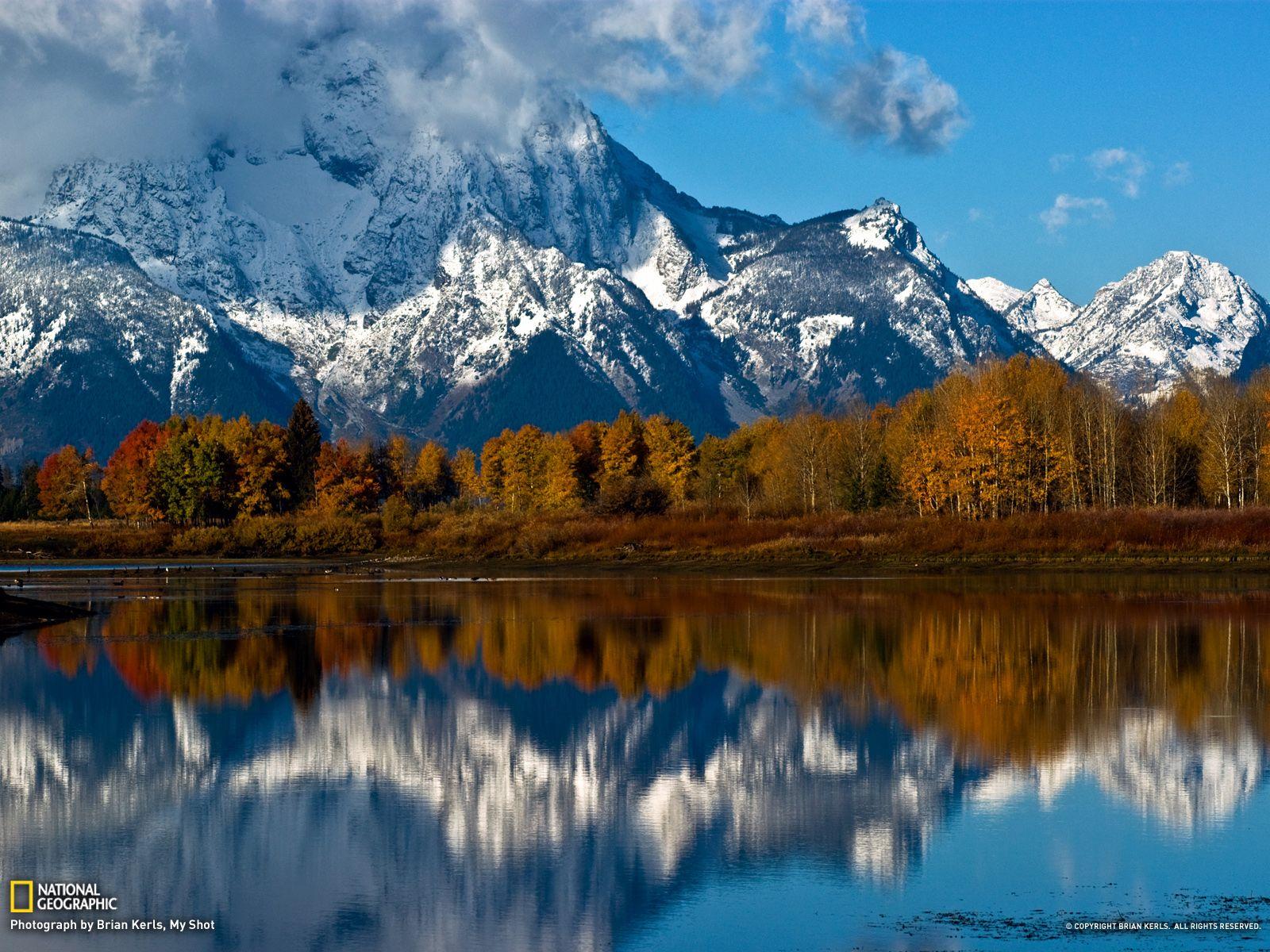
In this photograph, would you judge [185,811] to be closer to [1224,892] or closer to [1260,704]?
[1224,892]

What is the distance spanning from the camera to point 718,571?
8694cm

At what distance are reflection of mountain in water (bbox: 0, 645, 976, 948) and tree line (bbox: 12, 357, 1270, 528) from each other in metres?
74.0

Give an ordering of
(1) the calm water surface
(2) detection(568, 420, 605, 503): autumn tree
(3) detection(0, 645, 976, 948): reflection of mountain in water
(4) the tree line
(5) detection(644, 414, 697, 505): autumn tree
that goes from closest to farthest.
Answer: (1) the calm water surface, (3) detection(0, 645, 976, 948): reflection of mountain in water, (4) the tree line, (5) detection(644, 414, 697, 505): autumn tree, (2) detection(568, 420, 605, 503): autumn tree

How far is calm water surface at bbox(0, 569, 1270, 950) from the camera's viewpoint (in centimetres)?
1806

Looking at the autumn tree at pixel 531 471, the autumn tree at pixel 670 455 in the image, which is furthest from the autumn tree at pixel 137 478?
the autumn tree at pixel 670 455

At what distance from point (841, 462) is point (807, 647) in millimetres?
77719

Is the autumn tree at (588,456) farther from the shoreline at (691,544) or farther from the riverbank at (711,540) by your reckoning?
the riverbank at (711,540)

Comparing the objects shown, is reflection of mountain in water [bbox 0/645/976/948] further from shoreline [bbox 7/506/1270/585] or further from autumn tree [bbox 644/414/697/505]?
autumn tree [bbox 644/414/697/505]

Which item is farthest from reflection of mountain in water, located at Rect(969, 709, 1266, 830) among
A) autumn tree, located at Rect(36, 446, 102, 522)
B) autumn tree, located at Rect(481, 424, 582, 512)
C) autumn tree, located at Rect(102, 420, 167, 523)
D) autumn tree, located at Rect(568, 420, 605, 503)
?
autumn tree, located at Rect(36, 446, 102, 522)

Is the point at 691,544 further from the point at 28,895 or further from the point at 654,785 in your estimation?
the point at 28,895

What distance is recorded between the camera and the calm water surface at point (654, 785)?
18.1 metres

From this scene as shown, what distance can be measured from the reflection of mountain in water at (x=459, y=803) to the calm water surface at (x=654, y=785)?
81mm

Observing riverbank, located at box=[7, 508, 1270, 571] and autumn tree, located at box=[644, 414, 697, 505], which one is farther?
autumn tree, located at box=[644, 414, 697, 505]

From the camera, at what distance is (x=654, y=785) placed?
2525 centimetres
